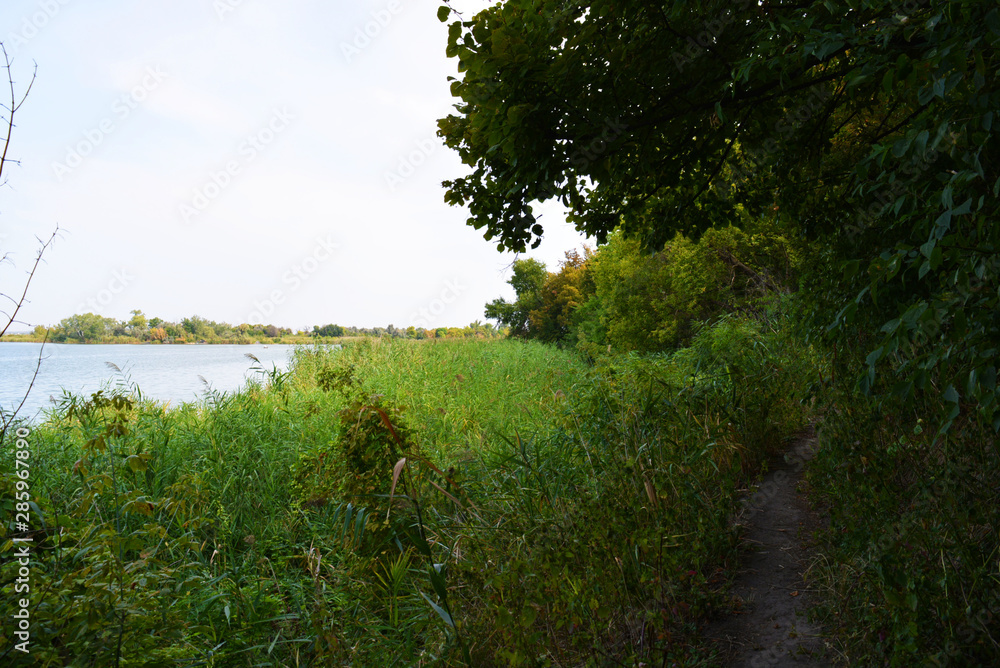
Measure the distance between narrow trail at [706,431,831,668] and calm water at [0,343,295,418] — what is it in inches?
204

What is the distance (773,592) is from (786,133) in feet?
12.0

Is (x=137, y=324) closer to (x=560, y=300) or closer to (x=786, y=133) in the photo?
(x=786, y=133)

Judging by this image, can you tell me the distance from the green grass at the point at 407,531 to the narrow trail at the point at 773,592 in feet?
0.55

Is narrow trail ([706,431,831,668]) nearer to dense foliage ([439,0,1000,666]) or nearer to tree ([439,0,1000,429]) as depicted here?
dense foliage ([439,0,1000,666])

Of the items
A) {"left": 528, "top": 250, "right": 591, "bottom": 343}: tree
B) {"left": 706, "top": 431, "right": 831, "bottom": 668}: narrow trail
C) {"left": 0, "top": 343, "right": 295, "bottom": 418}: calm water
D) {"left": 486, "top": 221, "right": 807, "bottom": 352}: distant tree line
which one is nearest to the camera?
{"left": 706, "top": 431, "right": 831, "bottom": 668}: narrow trail

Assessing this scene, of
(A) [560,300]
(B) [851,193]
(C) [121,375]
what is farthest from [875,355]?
(A) [560,300]

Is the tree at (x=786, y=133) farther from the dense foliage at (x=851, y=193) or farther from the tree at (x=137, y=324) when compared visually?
the tree at (x=137, y=324)

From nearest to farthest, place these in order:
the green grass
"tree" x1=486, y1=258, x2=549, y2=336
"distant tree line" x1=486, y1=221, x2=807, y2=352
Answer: the green grass → "distant tree line" x1=486, y1=221, x2=807, y2=352 → "tree" x1=486, y1=258, x2=549, y2=336

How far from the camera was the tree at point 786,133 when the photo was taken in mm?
1996

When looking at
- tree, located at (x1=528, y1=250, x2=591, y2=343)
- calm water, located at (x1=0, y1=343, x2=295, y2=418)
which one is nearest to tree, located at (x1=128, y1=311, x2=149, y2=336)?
calm water, located at (x1=0, y1=343, x2=295, y2=418)

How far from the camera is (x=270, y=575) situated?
14.6 feet

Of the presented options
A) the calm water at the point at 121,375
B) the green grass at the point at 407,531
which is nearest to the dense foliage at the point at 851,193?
the green grass at the point at 407,531

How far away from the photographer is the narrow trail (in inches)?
108

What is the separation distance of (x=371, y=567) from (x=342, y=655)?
3.08 feet
